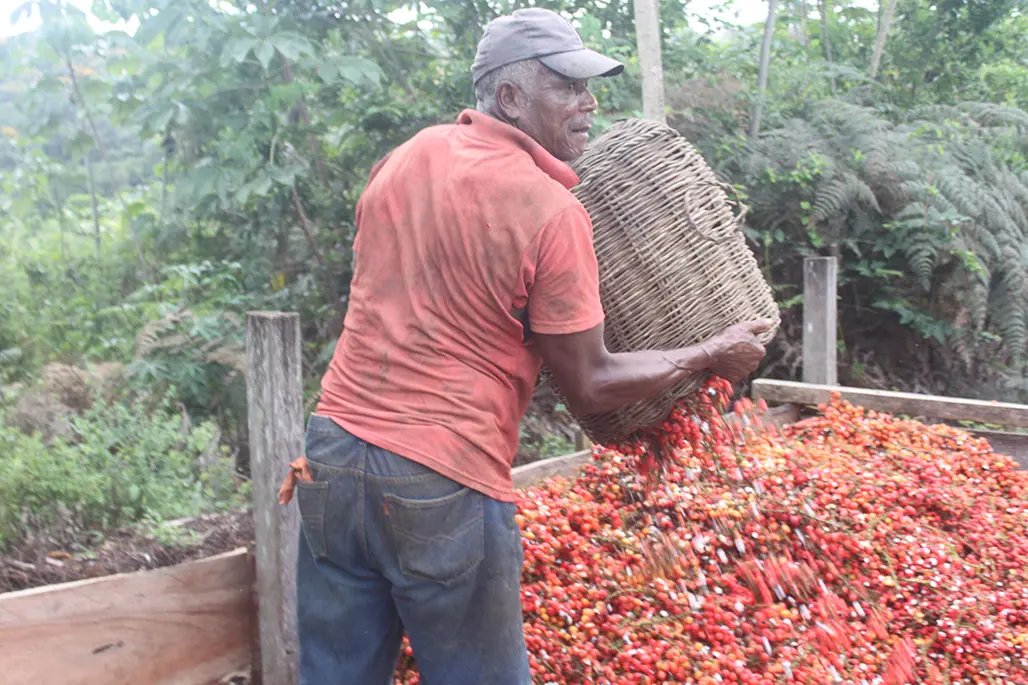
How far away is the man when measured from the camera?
1.87 metres

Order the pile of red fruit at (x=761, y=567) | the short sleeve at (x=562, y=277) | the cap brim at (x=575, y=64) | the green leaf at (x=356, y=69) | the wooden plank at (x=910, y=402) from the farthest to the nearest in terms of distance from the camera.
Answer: the wooden plank at (x=910, y=402) < the green leaf at (x=356, y=69) < the pile of red fruit at (x=761, y=567) < the cap brim at (x=575, y=64) < the short sleeve at (x=562, y=277)

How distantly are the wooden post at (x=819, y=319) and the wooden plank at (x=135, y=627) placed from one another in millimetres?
3482

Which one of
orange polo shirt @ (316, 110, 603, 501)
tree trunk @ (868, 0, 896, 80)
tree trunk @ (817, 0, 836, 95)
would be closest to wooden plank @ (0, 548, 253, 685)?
orange polo shirt @ (316, 110, 603, 501)

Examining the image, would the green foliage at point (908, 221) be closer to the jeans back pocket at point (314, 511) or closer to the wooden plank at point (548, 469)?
the wooden plank at point (548, 469)

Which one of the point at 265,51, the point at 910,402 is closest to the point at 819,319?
the point at 910,402

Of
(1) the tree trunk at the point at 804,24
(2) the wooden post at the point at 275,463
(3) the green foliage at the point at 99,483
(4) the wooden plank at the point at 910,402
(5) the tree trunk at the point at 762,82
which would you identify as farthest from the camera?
(1) the tree trunk at the point at 804,24

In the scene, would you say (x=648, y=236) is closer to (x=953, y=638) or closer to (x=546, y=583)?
(x=546, y=583)

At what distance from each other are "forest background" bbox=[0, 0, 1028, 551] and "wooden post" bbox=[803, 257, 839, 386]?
29.0 inches

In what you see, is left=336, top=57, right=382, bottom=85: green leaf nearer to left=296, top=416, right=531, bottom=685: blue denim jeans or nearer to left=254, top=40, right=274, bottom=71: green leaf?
left=254, top=40, right=274, bottom=71: green leaf

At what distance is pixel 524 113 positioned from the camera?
2.04 meters

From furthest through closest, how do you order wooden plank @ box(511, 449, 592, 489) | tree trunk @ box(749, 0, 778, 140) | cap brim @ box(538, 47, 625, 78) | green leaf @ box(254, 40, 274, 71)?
tree trunk @ box(749, 0, 778, 140)
green leaf @ box(254, 40, 274, 71)
wooden plank @ box(511, 449, 592, 489)
cap brim @ box(538, 47, 625, 78)

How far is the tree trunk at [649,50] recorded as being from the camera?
4.32 meters

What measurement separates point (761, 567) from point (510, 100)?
1.89 metres

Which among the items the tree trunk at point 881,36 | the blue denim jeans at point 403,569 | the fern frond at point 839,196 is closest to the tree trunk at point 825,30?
the tree trunk at point 881,36
